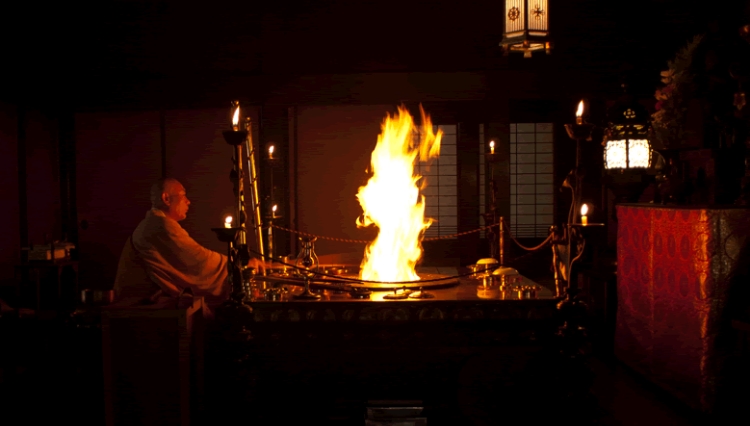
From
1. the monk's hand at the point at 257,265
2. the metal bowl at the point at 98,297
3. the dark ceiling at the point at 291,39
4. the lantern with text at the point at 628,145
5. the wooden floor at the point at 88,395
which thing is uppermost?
the dark ceiling at the point at 291,39

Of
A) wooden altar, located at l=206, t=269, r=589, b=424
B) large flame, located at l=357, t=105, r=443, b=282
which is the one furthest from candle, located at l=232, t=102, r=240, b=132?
large flame, located at l=357, t=105, r=443, b=282

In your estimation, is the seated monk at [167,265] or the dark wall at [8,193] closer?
the seated monk at [167,265]

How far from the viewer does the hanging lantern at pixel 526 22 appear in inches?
175

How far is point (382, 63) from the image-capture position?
6.89m

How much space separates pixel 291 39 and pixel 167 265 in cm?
269

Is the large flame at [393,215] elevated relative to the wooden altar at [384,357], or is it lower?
elevated

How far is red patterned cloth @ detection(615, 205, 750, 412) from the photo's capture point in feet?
14.1

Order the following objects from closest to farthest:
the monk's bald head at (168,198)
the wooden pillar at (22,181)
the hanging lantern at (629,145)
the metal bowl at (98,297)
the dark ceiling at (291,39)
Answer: the metal bowl at (98,297) < the hanging lantern at (629,145) < the monk's bald head at (168,198) < the dark ceiling at (291,39) < the wooden pillar at (22,181)

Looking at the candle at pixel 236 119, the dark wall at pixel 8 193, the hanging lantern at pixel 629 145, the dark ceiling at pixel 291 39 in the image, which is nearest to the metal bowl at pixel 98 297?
the candle at pixel 236 119

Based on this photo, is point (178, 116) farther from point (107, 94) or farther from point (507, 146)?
point (507, 146)

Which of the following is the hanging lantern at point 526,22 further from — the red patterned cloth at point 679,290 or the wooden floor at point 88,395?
the wooden floor at point 88,395

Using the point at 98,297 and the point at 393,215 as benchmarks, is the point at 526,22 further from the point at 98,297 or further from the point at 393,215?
the point at 98,297

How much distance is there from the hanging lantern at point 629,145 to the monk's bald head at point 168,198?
373 cm

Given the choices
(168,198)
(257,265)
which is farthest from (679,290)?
(168,198)
